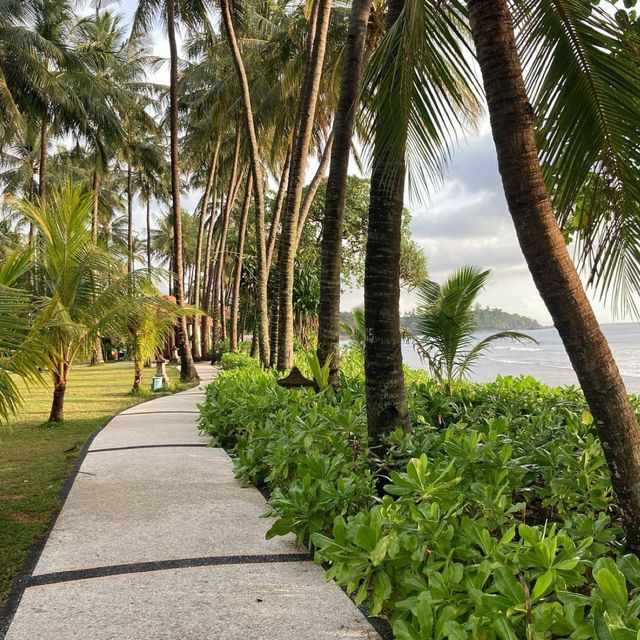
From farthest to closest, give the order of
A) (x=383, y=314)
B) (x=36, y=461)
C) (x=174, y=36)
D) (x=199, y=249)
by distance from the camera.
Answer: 1. (x=199, y=249)
2. (x=174, y=36)
3. (x=36, y=461)
4. (x=383, y=314)

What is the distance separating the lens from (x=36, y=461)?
18.6 ft

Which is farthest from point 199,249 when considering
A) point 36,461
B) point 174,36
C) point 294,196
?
point 36,461

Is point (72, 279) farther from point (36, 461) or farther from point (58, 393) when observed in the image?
point (36, 461)

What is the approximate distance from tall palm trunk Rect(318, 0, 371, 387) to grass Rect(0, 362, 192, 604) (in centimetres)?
268

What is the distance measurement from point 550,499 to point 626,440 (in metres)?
0.66

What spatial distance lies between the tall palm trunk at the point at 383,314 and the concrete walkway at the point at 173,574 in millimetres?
880

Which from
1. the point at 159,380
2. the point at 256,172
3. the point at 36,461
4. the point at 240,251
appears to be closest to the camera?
the point at 36,461

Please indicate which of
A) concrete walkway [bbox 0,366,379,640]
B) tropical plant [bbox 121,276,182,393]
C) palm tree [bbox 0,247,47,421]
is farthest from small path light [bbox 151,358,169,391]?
palm tree [bbox 0,247,47,421]

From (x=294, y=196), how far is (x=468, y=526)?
22.6ft

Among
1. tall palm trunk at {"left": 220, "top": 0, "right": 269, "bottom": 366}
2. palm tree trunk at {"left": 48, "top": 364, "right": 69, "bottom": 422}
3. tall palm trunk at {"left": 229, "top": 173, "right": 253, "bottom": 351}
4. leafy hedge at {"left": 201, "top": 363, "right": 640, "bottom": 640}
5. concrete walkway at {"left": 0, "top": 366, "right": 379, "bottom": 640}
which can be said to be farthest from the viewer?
tall palm trunk at {"left": 229, "top": 173, "right": 253, "bottom": 351}

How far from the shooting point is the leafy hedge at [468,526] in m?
1.57

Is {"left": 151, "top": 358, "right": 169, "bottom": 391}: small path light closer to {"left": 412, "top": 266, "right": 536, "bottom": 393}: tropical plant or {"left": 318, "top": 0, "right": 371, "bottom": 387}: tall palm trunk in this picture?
{"left": 318, "top": 0, "right": 371, "bottom": 387}: tall palm trunk

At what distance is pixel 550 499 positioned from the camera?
253 cm

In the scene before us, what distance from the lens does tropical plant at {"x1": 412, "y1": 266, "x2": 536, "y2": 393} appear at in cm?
605
